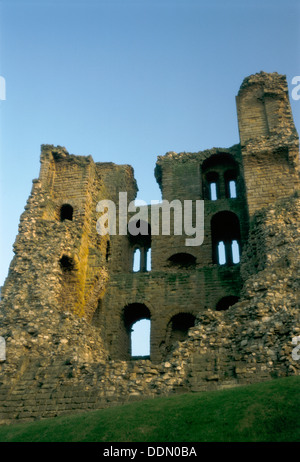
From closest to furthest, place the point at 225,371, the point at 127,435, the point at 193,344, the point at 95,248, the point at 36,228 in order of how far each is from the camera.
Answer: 1. the point at 127,435
2. the point at 225,371
3. the point at 193,344
4. the point at 36,228
5. the point at 95,248

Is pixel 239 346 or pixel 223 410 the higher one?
pixel 239 346

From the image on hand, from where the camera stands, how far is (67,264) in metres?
19.8

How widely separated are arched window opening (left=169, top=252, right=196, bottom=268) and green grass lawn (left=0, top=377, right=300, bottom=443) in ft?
41.8

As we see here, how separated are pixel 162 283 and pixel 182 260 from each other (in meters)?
2.81

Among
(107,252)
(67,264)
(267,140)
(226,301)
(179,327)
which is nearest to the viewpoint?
(67,264)

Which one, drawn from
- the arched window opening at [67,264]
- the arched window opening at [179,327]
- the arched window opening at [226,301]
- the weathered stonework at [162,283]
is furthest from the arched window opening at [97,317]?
the arched window opening at [226,301]

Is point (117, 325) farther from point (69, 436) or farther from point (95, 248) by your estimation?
point (69, 436)

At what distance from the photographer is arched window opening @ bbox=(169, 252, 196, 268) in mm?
23297

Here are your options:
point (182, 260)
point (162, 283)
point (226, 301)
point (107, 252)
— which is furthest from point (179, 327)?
point (107, 252)

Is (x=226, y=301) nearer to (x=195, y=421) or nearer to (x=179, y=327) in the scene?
(x=179, y=327)

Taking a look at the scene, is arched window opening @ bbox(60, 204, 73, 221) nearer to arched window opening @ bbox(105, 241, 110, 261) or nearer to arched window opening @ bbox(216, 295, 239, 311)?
arched window opening @ bbox(105, 241, 110, 261)

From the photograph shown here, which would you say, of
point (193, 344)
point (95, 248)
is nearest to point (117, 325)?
point (95, 248)
